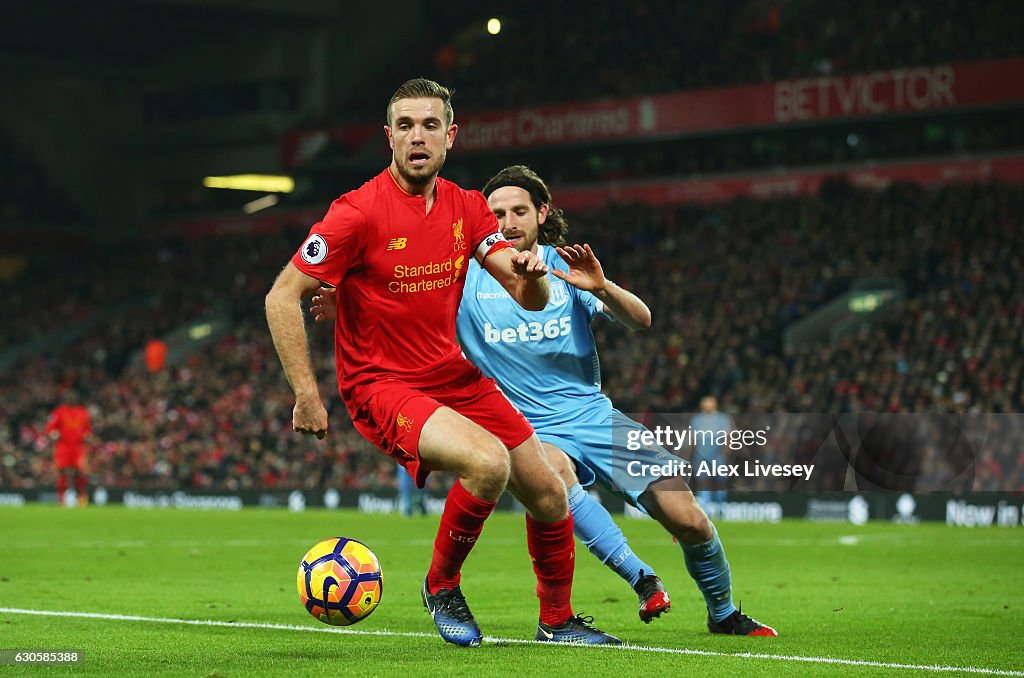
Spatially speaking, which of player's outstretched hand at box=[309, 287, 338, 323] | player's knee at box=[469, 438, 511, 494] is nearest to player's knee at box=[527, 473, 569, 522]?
player's knee at box=[469, 438, 511, 494]

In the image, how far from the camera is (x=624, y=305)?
308 inches

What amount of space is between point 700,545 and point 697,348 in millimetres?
21432

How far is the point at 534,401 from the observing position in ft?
27.9

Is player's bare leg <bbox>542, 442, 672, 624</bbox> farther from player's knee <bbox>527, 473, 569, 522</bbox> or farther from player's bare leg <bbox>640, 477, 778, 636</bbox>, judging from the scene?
player's knee <bbox>527, 473, 569, 522</bbox>

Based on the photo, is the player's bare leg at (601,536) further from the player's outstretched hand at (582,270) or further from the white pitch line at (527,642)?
the player's outstretched hand at (582,270)

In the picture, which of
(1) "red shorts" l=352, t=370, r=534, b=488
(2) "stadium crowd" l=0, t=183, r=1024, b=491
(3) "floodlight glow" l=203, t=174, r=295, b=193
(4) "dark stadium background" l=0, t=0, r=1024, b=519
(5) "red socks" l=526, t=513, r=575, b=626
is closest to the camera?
(1) "red shorts" l=352, t=370, r=534, b=488

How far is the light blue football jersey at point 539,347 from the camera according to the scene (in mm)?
8469

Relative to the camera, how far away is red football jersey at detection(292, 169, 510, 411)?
7062 mm

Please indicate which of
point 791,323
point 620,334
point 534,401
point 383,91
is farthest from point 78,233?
point 534,401

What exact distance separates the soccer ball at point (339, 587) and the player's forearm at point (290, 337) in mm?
1120

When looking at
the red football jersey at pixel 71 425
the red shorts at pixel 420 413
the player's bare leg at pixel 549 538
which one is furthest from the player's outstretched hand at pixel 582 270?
the red football jersey at pixel 71 425

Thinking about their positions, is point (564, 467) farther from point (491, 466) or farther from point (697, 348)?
point (697, 348)

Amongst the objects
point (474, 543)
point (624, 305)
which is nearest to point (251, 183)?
point (624, 305)

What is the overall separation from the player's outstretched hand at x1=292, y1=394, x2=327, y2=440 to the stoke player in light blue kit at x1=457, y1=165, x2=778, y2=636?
180 cm
